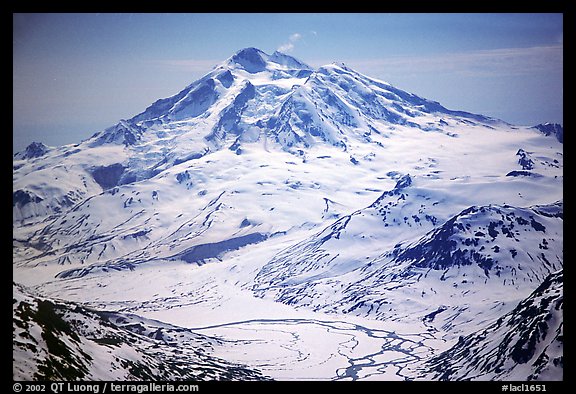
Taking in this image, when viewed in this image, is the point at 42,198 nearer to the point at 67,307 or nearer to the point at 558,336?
the point at 67,307

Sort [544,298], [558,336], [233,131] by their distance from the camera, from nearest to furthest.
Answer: [558,336], [544,298], [233,131]

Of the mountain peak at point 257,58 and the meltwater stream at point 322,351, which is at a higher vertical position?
the mountain peak at point 257,58

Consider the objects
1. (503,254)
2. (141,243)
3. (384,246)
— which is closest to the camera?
(141,243)

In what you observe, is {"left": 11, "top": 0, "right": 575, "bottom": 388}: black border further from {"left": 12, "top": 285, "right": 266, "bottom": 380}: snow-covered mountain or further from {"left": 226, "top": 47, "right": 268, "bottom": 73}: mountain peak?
{"left": 226, "top": 47, "right": 268, "bottom": 73}: mountain peak

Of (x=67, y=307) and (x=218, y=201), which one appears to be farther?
(x=218, y=201)
